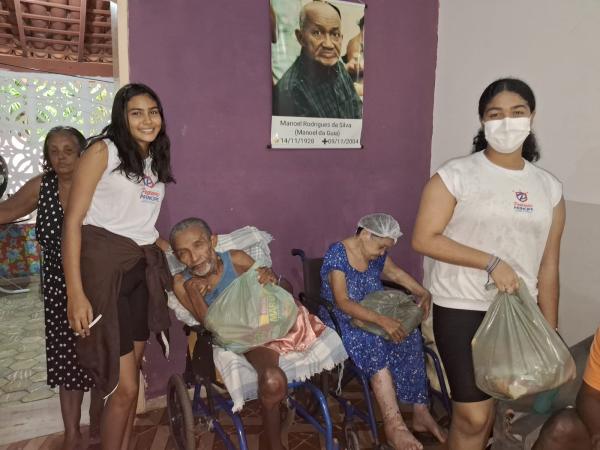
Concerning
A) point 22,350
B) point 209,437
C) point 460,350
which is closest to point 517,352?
point 460,350

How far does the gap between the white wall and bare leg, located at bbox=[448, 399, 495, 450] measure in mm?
1192

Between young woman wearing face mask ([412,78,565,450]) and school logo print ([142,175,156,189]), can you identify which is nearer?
young woman wearing face mask ([412,78,565,450])

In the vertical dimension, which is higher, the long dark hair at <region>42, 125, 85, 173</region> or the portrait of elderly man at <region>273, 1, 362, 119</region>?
the portrait of elderly man at <region>273, 1, 362, 119</region>

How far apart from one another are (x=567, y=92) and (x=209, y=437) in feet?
8.74

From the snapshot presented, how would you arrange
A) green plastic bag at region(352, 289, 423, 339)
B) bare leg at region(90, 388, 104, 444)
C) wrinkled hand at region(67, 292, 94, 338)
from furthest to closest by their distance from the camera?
1. bare leg at region(90, 388, 104, 444)
2. green plastic bag at region(352, 289, 423, 339)
3. wrinkled hand at region(67, 292, 94, 338)

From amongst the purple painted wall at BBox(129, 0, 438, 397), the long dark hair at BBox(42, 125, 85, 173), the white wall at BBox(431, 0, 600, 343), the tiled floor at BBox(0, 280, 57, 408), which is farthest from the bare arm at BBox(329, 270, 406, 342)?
the tiled floor at BBox(0, 280, 57, 408)

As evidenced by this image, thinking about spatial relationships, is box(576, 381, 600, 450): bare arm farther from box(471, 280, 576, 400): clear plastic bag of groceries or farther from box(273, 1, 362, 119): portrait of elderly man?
box(273, 1, 362, 119): portrait of elderly man

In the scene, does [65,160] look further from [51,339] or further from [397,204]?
[397,204]

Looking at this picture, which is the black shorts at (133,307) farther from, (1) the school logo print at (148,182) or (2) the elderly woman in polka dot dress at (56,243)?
(2) the elderly woman in polka dot dress at (56,243)

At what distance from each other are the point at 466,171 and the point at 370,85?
1.77 m

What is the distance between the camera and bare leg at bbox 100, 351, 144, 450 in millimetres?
1865

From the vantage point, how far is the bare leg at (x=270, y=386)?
1839 millimetres

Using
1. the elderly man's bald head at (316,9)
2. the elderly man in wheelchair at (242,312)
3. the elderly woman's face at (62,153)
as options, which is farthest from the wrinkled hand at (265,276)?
the elderly man's bald head at (316,9)

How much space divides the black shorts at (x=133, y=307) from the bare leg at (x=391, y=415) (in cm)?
114
